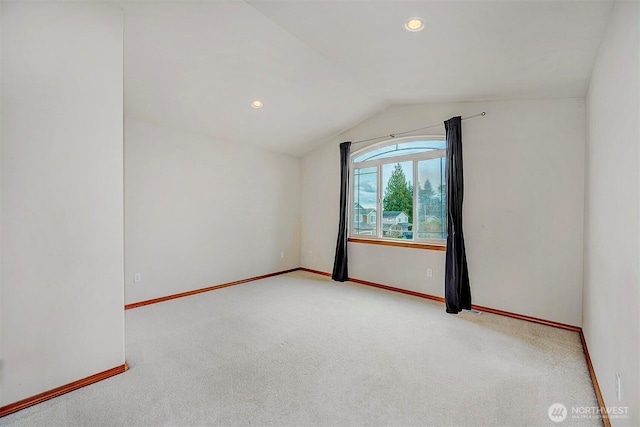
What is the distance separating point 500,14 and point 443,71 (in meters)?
0.98

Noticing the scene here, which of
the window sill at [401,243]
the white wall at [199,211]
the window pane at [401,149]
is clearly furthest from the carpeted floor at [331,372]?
the window pane at [401,149]

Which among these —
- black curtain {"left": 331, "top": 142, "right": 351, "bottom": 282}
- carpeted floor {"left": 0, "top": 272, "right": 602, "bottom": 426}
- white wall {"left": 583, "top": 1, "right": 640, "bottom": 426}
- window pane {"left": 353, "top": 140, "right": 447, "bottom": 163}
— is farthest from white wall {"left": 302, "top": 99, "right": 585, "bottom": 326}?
black curtain {"left": 331, "top": 142, "right": 351, "bottom": 282}

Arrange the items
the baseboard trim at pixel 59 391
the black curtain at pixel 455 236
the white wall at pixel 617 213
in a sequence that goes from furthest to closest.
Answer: the black curtain at pixel 455 236 → the baseboard trim at pixel 59 391 → the white wall at pixel 617 213

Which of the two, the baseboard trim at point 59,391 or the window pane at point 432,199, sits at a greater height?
the window pane at point 432,199

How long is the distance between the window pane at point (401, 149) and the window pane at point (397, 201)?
0.17 meters

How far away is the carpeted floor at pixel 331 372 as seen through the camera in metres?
1.74

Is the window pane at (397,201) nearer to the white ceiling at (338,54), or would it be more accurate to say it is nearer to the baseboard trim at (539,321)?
the baseboard trim at (539,321)

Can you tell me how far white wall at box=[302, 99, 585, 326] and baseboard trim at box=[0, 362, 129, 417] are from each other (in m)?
3.51

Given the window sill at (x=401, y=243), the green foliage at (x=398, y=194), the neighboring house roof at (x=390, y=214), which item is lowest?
the window sill at (x=401, y=243)

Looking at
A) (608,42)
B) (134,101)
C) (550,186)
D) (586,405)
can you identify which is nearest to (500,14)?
(608,42)

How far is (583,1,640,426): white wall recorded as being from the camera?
1.28m

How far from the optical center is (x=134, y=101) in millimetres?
3328

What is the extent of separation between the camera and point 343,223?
4.91 meters

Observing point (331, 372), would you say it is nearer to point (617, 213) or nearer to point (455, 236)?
point (617, 213)
